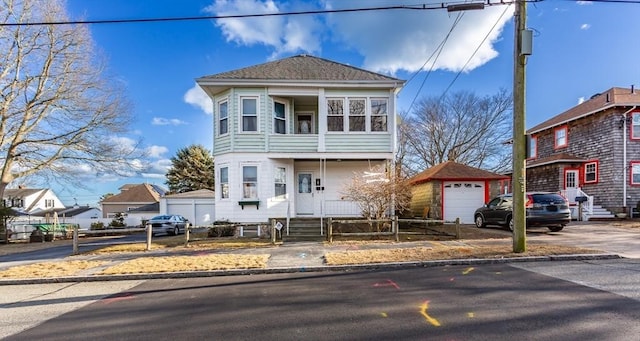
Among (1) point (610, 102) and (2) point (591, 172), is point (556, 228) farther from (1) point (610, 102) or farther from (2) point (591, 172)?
(1) point (610, 102)

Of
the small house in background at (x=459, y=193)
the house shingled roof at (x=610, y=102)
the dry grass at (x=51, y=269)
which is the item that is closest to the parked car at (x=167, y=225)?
the dry grass at (x=51, y=269)

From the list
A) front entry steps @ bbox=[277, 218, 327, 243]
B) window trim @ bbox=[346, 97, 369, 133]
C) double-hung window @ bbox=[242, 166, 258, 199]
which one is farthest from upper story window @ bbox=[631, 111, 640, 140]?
double-hung window @ bbox=[242, 166, 258, 199]

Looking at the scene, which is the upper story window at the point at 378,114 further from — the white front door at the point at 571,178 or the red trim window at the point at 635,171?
the red trim window at the point at 635,171

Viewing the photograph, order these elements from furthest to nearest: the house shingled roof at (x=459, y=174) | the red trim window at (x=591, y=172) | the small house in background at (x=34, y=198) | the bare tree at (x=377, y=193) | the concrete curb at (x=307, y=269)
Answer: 1. the small house in background at (x=34, y=198)
2. the red trim window at (x=591, y=172)
3. the house shingled roof at (x=459, y=174)
4. the bare tree at (x=377, y=193)
5. the concrete curb at (x=307, y=269)

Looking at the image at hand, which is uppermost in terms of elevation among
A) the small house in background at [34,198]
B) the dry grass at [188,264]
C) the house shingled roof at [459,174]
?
the house shingled roof at [459,174]

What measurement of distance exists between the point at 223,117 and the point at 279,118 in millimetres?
2484

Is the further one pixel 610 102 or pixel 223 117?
pixel 610 102

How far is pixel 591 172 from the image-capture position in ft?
66.7

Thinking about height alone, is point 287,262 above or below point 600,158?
below

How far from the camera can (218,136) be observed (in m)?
14.7

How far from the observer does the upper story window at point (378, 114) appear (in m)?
14.5

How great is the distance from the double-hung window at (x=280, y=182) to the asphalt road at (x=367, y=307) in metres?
7.43

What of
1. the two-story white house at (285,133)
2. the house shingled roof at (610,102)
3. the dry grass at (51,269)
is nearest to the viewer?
the dry grass at (51,269)

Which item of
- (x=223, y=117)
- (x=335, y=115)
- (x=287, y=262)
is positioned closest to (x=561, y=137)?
→ (x=335, y=115)
